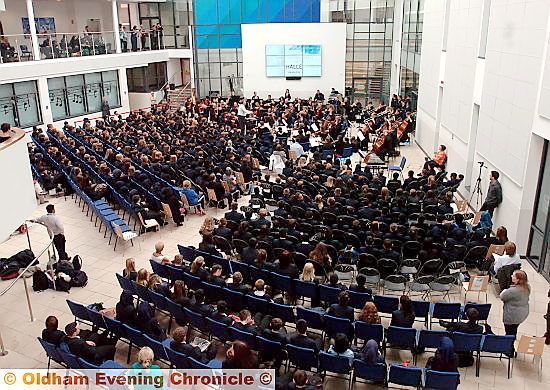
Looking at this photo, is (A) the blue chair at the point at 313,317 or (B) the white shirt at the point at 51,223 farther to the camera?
(B) the white shirt at the point at 51,223

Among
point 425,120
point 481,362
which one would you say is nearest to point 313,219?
point 481,362

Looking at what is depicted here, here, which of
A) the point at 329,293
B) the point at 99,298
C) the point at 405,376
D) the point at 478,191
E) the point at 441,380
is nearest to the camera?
the point at 441,380

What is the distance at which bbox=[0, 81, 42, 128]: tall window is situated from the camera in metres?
23.6

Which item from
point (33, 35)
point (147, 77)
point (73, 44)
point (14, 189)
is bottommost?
point (147, 77)

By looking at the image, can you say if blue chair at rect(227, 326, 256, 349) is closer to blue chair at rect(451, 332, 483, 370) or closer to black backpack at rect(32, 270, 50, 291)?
blue chair at rect(451, 332, 483, 370)

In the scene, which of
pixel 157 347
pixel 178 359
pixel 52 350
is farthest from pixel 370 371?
pixel 52 350

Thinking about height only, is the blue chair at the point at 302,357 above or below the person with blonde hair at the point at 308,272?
below

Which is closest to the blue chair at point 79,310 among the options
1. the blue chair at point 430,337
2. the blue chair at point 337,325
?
the blue chair at point 337,325

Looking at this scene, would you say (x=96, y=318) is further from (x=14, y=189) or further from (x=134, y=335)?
(x=14, y=189)

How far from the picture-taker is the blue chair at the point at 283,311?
330 inches

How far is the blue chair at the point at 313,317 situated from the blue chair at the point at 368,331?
0.61 metres

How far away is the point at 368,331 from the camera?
7.82m

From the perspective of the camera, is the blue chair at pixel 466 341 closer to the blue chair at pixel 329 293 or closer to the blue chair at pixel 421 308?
the blue chair at pixel 421 308

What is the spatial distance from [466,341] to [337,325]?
77.3 inches
